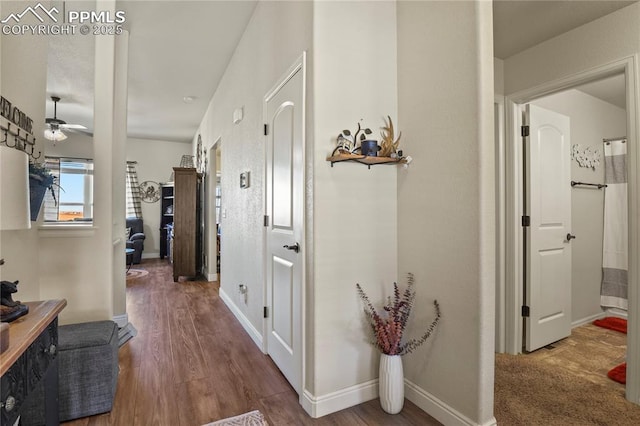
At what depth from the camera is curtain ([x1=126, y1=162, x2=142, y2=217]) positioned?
7293 millimetres

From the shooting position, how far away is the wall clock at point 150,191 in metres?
7.56

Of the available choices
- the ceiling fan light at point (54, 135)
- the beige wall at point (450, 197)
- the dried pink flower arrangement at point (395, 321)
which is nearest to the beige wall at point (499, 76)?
the beige wall at point (450, 197)

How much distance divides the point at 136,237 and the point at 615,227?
8051mm

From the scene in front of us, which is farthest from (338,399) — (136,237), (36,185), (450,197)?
(136,237)

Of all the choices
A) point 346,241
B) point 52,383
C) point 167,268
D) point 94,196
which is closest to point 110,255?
point 94,196

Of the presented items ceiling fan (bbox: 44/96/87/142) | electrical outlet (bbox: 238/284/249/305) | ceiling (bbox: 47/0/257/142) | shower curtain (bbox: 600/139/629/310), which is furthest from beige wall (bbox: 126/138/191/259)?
shower curtain (bbox: 600/139/629/310)

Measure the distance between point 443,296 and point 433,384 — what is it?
1.68ft

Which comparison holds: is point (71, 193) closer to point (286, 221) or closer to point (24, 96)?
point (24, 96)

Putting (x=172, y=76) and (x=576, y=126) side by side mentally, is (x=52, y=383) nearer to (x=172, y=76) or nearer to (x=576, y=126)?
(x=172, y=76)

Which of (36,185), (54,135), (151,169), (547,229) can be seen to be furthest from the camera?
(151,169)

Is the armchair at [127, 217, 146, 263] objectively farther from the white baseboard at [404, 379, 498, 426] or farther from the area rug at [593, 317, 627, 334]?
the area rug at [593, 317, 627, 334]

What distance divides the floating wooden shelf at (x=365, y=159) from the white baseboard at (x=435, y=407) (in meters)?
1.36

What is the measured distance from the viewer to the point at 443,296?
1712 mm

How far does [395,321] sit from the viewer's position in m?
1.79
